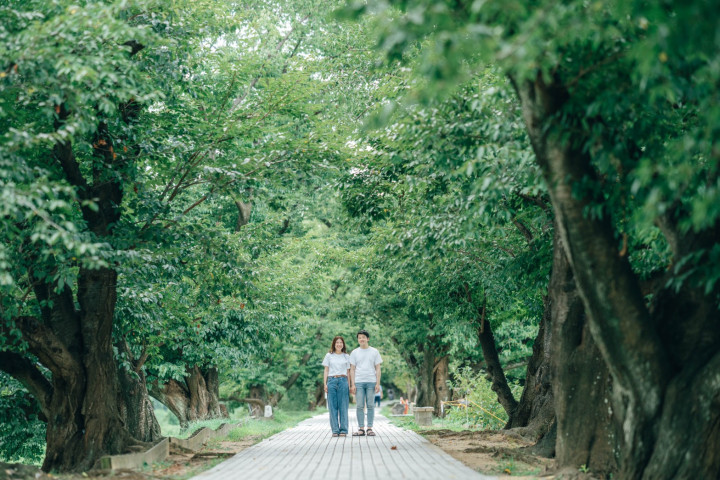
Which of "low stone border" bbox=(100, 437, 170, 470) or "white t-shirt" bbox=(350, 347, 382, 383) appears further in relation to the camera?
"white t-shirt" bbox=(350, 347, 382, 383)

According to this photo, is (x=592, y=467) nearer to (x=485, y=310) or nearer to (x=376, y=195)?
(x=376, y=195)

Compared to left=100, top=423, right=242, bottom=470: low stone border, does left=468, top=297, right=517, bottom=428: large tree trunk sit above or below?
above

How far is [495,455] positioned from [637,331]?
4662 mm

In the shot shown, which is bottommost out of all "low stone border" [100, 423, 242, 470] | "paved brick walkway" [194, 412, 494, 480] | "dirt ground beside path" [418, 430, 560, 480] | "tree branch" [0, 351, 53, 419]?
"dirt ground beside path" [418, 430, 560, 480]

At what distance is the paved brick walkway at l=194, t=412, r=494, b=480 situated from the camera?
8.58m

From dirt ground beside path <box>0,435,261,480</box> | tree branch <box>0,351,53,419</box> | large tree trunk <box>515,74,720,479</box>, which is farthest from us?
tree branch <box>0,351,53,419</box>

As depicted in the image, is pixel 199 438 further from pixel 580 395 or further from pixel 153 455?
pixel 580 395

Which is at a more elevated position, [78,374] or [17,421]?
[78,374]

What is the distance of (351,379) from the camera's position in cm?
1474

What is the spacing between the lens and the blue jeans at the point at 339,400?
1441cm

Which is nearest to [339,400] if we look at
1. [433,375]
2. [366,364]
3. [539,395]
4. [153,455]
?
[366,364]

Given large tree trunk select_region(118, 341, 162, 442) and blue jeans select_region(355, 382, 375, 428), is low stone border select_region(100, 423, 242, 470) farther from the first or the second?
blue jeans select_region(355, 382, 375, 428)

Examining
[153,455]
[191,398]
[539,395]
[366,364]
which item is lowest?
[153,455]

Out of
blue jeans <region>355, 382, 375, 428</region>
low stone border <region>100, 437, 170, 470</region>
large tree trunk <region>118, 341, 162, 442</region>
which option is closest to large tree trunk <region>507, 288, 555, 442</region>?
blue jeans <region>355, 382, 375, 428</region>
